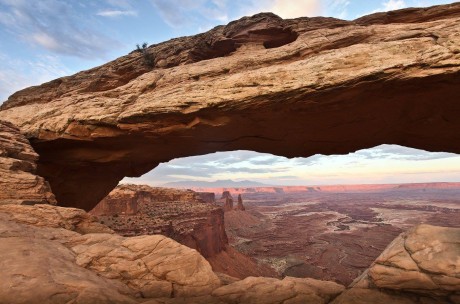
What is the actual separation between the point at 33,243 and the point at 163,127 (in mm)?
6007

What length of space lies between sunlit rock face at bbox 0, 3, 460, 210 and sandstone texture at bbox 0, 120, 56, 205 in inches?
55.2

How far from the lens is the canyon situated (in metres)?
6.15

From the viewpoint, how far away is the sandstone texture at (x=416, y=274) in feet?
18.9

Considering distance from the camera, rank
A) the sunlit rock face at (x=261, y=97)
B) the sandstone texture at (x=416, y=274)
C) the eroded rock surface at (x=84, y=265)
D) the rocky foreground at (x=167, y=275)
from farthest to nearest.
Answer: the sunlit rock face at (x=261, y=97), the sandstone texture at (x=416, y=274), the rocky foreground at (x=167, y=275), the eroded rock surface at (x=84, y=265)

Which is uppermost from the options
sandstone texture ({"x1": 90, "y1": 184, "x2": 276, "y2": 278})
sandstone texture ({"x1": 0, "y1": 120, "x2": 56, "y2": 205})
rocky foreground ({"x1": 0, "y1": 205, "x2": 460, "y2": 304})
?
sandstone texture ({"x1": 0, "y1": 120, "x2": 56, "y2": 205})

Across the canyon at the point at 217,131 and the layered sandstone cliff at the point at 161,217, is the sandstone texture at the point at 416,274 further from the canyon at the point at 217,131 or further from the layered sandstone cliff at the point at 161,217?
the layered sandstone cliff at the point at 161,217

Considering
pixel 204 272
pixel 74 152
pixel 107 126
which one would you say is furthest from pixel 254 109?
pixel 74 152

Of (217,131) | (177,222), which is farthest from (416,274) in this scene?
(177,222)

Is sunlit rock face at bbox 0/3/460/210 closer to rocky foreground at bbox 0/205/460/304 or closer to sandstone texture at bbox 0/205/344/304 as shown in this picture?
rocky foreground at bbox 0/205/460/304

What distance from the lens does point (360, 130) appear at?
11.5 meters

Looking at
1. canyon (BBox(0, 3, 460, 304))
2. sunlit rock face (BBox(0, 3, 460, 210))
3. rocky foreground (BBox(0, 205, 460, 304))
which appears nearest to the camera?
rocky foreground (BBox(0, 205, 460, 304))

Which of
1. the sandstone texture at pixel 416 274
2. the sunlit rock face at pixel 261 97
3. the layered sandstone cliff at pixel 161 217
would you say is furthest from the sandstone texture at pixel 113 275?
the layered sandstone cliff at pixel 161 217

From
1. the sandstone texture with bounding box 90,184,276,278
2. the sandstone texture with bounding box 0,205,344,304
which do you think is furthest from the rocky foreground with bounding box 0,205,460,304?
the sandstone texture with bounding box 90,184,276,278

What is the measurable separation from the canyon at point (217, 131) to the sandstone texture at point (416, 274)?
0.11 ft
